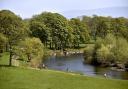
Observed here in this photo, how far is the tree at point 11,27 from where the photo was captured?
3.82 m

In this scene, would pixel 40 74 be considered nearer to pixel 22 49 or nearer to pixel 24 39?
pixel 24 39

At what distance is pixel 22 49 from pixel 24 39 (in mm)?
528

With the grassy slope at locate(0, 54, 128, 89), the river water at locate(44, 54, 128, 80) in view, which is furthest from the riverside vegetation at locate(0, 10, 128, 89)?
the river water at locate(44, 54, 128, 80)

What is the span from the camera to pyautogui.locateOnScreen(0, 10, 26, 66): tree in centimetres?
382

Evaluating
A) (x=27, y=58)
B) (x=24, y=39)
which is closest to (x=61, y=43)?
(x=27, y=58)

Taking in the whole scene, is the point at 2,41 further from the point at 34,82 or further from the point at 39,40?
the point at 39,40

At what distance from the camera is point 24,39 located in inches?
183

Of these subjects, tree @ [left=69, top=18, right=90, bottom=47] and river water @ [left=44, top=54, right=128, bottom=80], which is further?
river water @ [left=44, top=54, right=128, bottom=80]

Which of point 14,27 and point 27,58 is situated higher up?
point 14,27

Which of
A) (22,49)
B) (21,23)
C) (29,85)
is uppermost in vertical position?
(21,23)

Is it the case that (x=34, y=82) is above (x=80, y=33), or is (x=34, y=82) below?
below

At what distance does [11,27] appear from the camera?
4.11 m

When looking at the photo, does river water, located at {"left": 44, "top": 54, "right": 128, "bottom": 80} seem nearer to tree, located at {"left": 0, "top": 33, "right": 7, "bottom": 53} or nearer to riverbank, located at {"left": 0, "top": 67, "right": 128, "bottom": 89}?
tree, located at {"left": 0, "top": 33, "right": 7, "bottom": 53}

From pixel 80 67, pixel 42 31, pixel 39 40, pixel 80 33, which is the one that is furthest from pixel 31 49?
pixel 80 67
